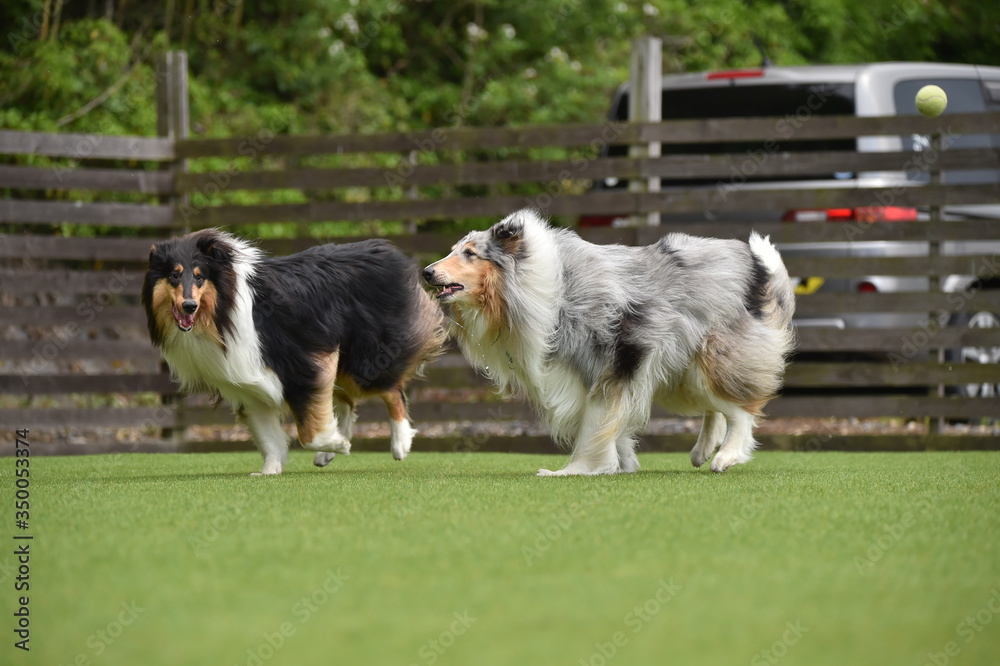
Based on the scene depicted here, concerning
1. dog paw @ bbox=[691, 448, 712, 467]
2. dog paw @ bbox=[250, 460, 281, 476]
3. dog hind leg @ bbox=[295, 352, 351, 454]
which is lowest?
dog paw @ bbox=[250, 460, 281, 476]

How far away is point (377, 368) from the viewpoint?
632 cm

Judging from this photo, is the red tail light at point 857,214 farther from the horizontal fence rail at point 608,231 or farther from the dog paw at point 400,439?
the dog paw at point 400,439

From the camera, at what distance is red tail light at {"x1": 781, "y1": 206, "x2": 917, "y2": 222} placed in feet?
24.6

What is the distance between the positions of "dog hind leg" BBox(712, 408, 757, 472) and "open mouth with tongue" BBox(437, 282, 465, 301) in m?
1.46

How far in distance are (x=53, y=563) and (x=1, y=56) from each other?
8768 millimetres

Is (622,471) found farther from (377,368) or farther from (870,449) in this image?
(870,449)

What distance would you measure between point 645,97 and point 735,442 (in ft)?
9.99

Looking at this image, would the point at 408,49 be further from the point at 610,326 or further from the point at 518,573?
the point at 518,573

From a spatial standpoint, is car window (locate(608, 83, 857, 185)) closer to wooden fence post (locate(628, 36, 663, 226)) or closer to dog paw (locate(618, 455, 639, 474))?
wooden fence post (locate(628, 36, 663, 226))

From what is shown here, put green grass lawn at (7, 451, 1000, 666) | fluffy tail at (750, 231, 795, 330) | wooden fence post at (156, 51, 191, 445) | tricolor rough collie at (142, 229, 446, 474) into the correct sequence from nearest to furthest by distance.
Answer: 1. green grass lawn at (7, 451, 1000, 666)
2. tricolor rough collie at (142, 229, 446, 474)
3. fluffy tail at (750, 231, 795, 330)
4. wooden fence post at (156, 51, 191, 445)

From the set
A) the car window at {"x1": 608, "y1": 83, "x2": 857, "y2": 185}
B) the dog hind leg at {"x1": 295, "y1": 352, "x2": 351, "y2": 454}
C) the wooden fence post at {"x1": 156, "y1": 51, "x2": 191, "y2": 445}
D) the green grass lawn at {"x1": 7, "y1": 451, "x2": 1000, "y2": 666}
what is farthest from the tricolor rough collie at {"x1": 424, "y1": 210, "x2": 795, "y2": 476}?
the wooden fence post at {"x1": 156, "y1": 51, "x2": 191, "y2": 445}

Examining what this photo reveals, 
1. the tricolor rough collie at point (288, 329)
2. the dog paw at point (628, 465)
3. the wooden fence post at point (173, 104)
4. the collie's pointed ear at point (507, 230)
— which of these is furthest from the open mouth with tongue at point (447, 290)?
the wooden fence post at point (173, 104)

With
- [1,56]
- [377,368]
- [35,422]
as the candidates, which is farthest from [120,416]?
[1,56]

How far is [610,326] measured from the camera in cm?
547
